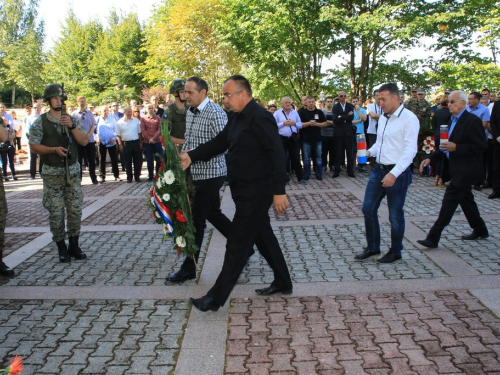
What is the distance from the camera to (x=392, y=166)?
6.09m

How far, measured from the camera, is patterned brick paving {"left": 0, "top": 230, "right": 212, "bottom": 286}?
19.3 ft

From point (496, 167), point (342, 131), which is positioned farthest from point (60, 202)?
point (342, 131)

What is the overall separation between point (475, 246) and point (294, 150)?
22.5 ft

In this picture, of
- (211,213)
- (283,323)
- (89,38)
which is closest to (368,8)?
(211,213)

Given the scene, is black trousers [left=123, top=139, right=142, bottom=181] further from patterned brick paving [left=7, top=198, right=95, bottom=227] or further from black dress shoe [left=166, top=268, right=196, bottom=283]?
black dress shoe [left=166, top=268, right=196, bottom=283]

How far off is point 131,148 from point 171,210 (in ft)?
28.2

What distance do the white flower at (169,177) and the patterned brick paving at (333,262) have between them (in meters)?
1.36

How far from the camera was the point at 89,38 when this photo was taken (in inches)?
2243

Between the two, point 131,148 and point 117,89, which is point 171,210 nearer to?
point 131,148

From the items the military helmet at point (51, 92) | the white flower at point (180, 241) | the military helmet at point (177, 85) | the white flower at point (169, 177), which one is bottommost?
the white flower at point (180, 241)

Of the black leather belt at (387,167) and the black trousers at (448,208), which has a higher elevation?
the black leather belt at (387,167)

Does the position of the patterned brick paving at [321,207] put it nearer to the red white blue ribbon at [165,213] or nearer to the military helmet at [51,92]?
the red white blue ribbon at [165,213]

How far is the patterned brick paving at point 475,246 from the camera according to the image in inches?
236

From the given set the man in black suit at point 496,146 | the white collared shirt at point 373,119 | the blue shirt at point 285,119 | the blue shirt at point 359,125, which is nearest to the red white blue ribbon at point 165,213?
the man in black suit at point 496,146
